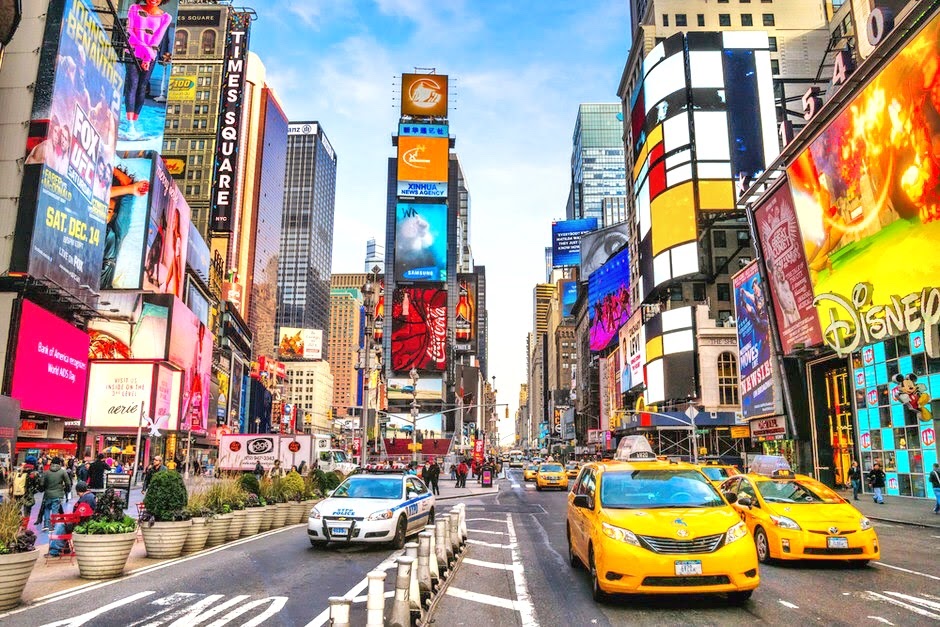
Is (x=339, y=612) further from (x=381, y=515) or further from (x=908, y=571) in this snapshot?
(x=908, y=571)

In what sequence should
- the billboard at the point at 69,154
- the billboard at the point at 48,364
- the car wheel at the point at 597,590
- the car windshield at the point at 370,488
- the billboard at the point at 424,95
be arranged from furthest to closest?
the billboard at the point at 424,95 < the billboard at the point at 48,364 < the billboard at the point at 69,154 < the car windshield at the point at 370,488 < the car wheel at the point at 597,590

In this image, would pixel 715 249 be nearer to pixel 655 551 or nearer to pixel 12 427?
pixel 12 427

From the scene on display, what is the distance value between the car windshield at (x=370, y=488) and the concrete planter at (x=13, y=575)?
6.77m

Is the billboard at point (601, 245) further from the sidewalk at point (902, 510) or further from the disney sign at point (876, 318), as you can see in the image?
the sidewalk at point (902, 510)

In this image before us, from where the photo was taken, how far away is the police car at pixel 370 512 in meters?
13.1

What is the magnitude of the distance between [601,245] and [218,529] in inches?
4867

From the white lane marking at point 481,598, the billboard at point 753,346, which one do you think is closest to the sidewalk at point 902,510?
the billboard at point 753,346

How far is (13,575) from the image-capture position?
8.25m

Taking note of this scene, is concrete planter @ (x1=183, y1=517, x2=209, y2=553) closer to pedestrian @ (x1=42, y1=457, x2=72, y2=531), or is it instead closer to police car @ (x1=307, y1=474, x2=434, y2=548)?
police car @ (x1=307, y1=474, x2=434, y2=548)

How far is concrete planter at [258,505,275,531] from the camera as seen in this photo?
16.7 m

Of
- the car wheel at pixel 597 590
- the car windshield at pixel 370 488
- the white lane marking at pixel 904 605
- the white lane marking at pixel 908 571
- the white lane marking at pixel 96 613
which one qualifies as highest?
the car windshield at pixel 370 488

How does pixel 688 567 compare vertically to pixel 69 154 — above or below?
below

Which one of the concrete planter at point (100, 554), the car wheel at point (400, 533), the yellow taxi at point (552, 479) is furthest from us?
the yellow taxi at point (552, 479)

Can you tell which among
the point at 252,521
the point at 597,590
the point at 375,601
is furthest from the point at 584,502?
the point at 252,521
